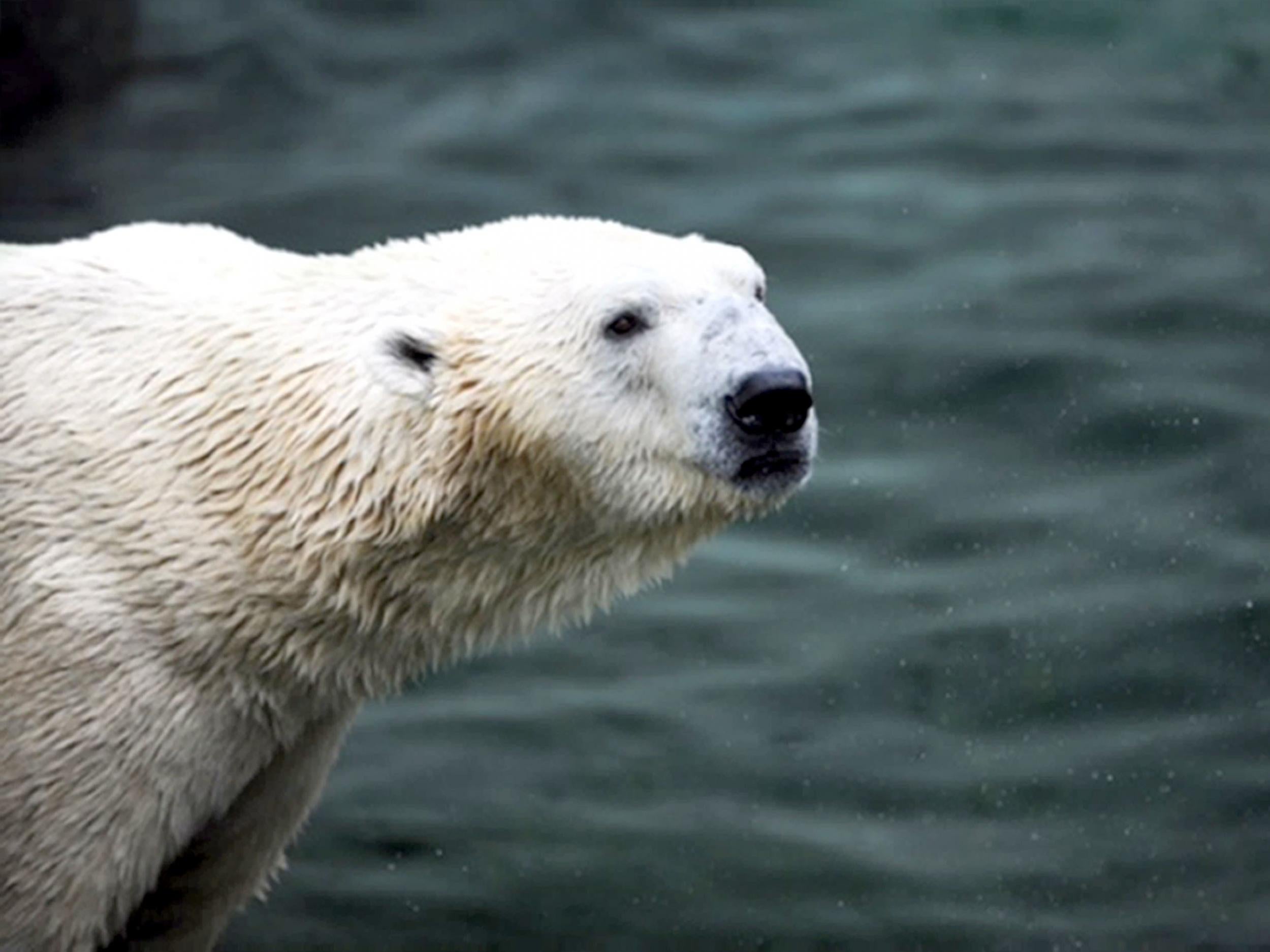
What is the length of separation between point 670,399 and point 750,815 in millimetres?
2658

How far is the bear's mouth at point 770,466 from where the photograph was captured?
479 centimetres

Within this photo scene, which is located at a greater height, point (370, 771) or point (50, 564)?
point (50, 564)

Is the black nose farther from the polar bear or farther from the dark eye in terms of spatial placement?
the dark eye

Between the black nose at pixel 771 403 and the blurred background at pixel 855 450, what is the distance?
2330mm

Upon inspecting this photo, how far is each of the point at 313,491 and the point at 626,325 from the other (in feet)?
2.42

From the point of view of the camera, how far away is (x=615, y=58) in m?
10.6

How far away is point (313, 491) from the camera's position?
5016mm

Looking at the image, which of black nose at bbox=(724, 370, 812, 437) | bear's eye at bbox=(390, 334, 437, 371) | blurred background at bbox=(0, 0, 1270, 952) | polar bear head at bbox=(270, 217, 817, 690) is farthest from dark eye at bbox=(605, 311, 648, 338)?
blurred background at bbox=(0, 0, 1270, 952)

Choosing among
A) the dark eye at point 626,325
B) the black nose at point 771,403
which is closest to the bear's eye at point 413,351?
the dark eye at point 626,325

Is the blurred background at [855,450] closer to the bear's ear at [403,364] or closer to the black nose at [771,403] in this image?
the bear's ear at [403,364]

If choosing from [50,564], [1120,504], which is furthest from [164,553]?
[1120,504]

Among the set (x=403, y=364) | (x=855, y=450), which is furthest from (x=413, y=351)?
(x=855, y=450)

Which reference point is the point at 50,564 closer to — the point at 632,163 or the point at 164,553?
the point at 164,553

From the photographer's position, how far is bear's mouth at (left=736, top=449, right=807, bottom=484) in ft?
15.7
